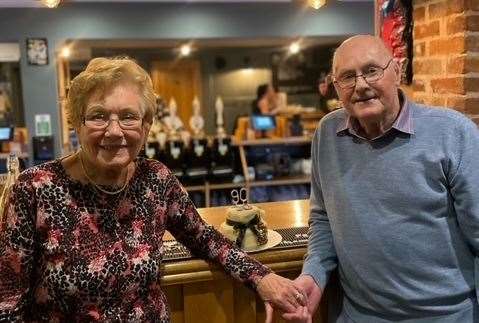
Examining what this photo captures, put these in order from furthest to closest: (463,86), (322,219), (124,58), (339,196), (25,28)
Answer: (25,28)
(463,86)
(322,219)
(339,196)
(124,58)

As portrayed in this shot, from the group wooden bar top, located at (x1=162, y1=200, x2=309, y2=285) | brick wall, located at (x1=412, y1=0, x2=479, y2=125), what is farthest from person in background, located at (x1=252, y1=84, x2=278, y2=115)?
wooden bar top, located at (x1=162, y1=200, x2=309, y2=285)

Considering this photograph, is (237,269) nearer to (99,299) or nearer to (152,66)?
(99,299)

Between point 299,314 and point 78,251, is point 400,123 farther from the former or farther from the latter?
point 78,251

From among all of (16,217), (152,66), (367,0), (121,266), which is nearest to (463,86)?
(121,266)

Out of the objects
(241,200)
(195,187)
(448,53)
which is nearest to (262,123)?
(195,187)

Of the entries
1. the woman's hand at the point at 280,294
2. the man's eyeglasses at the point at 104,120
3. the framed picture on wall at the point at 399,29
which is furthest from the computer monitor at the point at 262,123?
the man's eyeglasses at the point at 104,120

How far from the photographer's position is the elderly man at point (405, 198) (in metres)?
1.48

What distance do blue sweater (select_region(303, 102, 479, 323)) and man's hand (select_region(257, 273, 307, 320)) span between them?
178 mm

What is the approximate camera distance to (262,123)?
18.3ft

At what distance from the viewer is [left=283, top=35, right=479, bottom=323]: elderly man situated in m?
1.48

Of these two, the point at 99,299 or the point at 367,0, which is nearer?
the point at 99,299

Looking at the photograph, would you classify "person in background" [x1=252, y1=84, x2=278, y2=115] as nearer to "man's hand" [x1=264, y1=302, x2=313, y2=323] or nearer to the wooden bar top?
the wooden bar top

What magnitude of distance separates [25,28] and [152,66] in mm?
4642

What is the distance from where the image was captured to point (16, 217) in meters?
1.32
